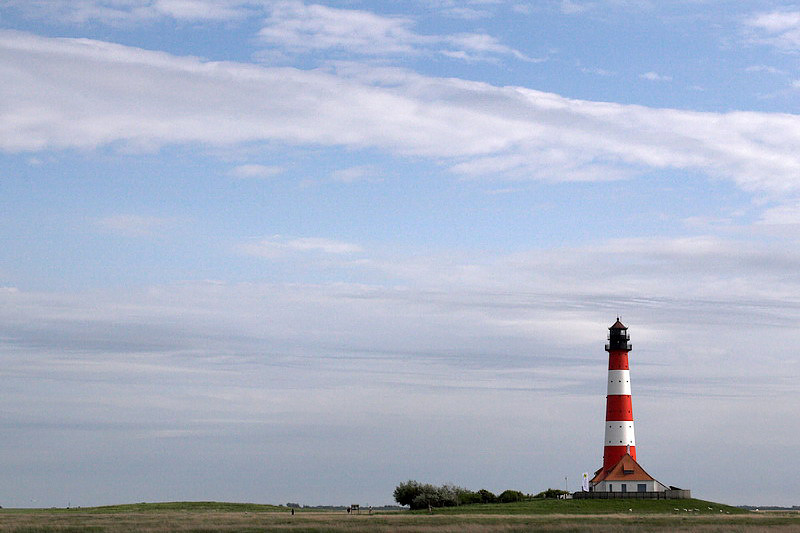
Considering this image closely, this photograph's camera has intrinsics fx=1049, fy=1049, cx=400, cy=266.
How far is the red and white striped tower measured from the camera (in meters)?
Result: 92.4

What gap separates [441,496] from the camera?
88312mm

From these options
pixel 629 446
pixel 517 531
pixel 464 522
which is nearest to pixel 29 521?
pixel 464 522

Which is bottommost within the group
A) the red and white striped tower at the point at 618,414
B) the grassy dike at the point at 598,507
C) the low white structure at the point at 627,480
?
the grassy dike at the point at 598,507

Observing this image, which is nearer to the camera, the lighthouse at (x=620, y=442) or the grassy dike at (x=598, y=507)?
the grassy dike at (x=598, y=507)

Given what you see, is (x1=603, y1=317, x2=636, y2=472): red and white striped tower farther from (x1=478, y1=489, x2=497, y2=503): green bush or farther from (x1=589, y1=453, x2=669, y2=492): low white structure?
(x1=478, y1=489, x2=497, y2=503): green bush

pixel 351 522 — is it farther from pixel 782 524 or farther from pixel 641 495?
pixel 641 495

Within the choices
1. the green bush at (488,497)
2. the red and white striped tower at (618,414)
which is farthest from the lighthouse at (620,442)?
the green bush at (488,497)

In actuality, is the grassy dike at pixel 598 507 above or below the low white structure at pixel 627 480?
below

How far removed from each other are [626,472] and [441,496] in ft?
53.2

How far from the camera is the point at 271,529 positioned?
54.6 meters

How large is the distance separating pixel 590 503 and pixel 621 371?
14.1m

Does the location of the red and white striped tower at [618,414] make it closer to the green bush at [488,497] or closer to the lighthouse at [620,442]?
the lighthouse at [620,442]

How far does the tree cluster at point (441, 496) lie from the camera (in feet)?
288

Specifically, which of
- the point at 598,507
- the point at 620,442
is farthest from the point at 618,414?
the point at 598,507
